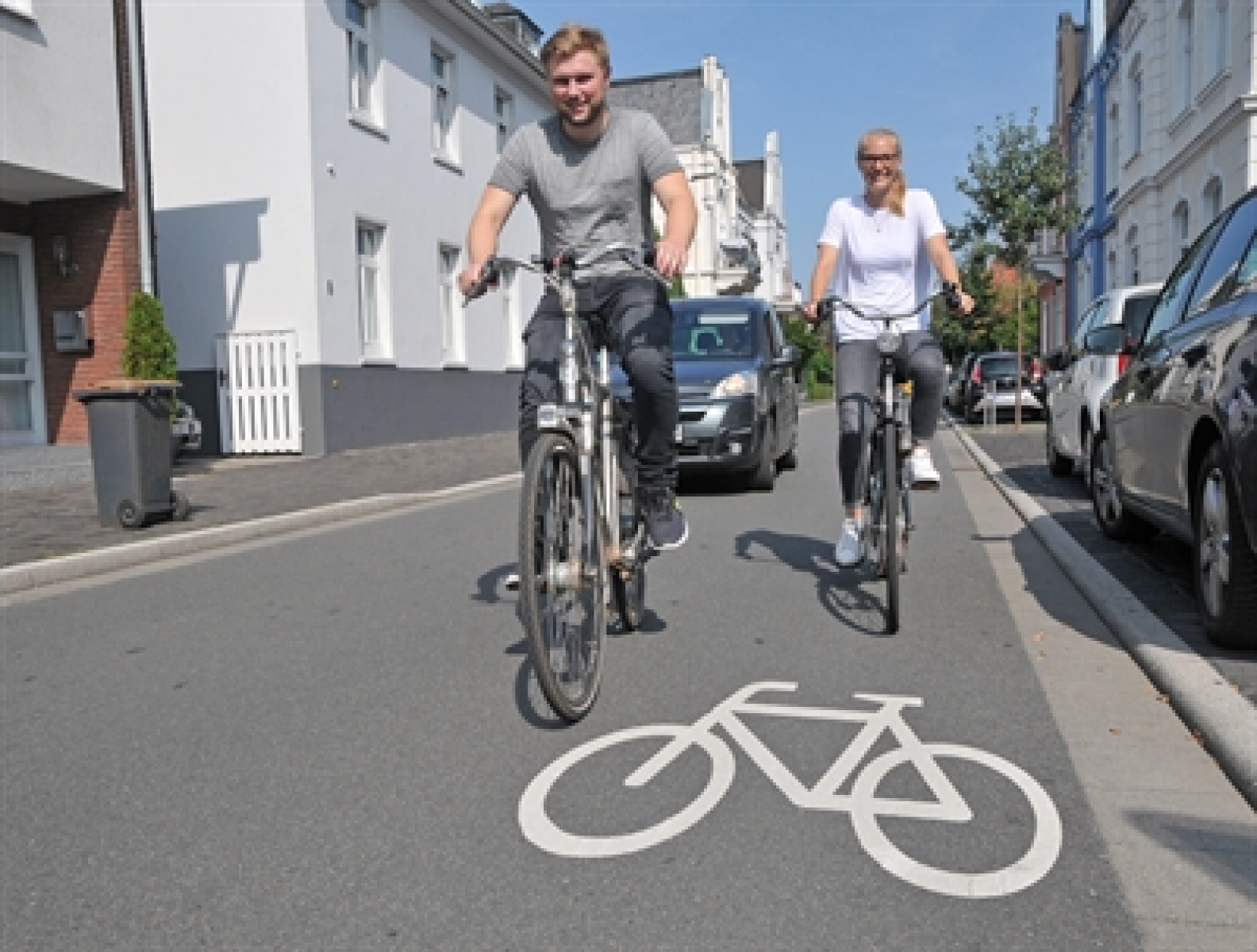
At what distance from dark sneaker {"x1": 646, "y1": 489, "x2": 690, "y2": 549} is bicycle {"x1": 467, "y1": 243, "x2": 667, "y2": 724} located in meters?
0.04

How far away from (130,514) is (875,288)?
19.1 feet

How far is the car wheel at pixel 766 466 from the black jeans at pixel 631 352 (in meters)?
6.20

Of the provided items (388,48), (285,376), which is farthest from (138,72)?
(388,48)

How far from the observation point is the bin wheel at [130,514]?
856 cm

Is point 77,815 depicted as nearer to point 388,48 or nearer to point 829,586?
point 829,586

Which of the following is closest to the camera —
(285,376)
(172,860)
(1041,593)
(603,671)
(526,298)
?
(172,860)

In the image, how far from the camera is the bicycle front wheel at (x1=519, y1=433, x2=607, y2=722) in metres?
3.44

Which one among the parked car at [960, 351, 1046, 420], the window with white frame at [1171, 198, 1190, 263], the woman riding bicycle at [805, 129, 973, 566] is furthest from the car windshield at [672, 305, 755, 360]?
the window with white frame at [1171, 198, 1190, 263]

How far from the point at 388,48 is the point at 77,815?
1795cm

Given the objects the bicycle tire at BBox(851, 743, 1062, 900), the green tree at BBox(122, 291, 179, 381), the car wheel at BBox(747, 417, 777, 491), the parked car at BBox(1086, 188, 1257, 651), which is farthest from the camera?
the green tree at BBox(122, 291, 179, 381)

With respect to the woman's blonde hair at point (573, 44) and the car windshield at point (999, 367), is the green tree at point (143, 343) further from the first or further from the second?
the car windshield at point (999, 367)

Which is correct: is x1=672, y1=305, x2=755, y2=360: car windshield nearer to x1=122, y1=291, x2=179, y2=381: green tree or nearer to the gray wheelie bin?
the gray wheelie bin

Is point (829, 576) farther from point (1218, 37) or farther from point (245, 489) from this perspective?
point (1218, 37)

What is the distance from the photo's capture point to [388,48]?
19.0m
